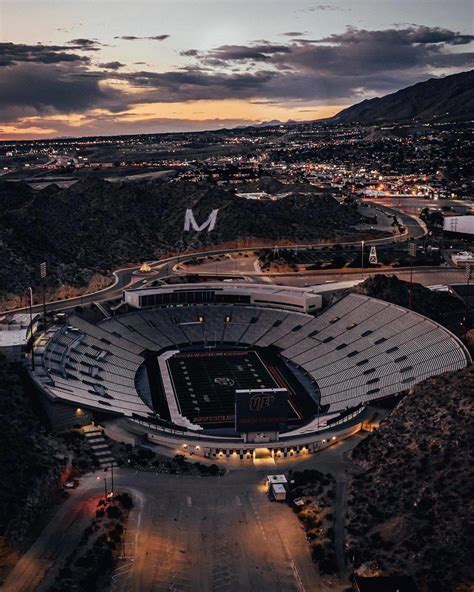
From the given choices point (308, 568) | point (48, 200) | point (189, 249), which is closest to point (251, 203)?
point (189, 249)

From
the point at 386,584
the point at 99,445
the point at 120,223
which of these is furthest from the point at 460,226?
the point at 386,584

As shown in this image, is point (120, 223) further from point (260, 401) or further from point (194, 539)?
point (194, 539)

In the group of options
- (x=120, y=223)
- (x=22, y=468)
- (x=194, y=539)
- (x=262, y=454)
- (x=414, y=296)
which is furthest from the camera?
(x=120, y=223)

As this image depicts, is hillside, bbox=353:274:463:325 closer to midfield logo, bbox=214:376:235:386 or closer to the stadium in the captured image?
the stadium

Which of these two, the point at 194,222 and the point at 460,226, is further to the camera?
the point at 460,226

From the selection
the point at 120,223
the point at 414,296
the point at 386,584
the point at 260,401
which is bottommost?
the point at 386,584

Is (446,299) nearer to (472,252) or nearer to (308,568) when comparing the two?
(472,252)

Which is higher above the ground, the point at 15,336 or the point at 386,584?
the point at 15,336
